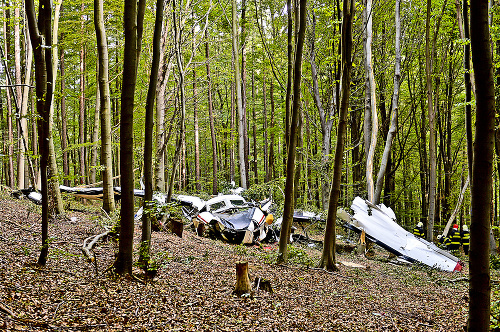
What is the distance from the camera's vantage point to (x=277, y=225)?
12.6 metres

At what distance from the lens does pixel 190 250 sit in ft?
28.5

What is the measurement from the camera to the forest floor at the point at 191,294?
4020mm

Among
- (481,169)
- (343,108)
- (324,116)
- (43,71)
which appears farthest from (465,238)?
(43,71)

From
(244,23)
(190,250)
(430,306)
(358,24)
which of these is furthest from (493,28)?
(244,23)

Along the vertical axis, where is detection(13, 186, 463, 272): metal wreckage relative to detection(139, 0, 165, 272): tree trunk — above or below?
below

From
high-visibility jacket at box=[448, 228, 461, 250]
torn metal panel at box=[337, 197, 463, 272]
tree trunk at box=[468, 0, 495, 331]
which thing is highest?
tree trunk at box=[468, 0, 495, 331]

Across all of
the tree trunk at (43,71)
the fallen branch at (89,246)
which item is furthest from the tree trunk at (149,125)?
the tree trunk at (43,71)

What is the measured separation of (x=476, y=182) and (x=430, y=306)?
4581 mm

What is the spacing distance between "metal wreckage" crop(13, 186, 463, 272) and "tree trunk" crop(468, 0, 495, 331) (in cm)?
797

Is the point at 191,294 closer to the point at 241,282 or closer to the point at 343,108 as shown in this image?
the point at 241,282

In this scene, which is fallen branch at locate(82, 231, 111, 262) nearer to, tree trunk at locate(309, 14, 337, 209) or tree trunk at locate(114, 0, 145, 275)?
tree trunk at locate(114, 0, 145, 275)

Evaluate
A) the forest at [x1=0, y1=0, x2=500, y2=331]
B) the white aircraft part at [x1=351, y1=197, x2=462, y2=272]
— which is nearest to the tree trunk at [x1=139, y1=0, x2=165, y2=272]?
the forest at [x1=0, y1=0, x2=500, y2=331]

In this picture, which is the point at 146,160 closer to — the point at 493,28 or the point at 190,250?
the point at 190,250

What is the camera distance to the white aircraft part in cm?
1074
